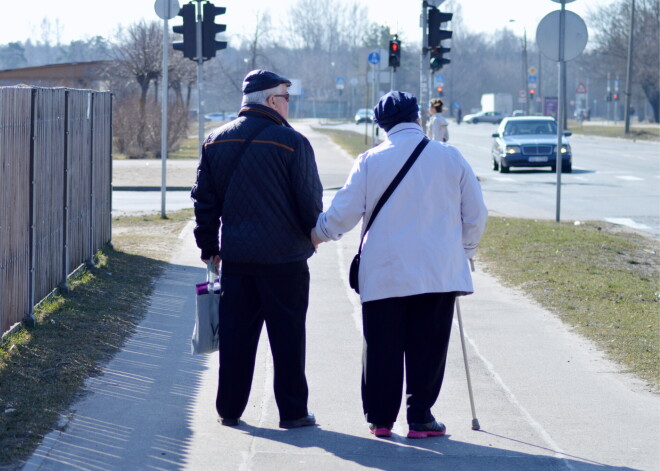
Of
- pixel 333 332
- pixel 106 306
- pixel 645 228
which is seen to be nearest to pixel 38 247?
pixel 106 306

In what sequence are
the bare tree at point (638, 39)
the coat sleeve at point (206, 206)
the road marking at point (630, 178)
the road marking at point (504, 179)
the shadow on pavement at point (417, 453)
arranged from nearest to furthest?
the shadow on pavement at point (417, 453), the coat sleeve at point (206, 206), the road marking at point (630, 178), the road marking at point (504, 179), the bare tree at point (638, 39)

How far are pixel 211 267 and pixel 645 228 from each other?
1185 centimetres

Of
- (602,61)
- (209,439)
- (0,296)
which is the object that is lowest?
(209,439)

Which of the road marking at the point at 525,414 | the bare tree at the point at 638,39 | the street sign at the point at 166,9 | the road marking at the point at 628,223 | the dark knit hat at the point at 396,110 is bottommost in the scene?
the road marking at the point at 525,414

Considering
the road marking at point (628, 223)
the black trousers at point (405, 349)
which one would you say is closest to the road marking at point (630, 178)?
the road marking at point (628, 223)

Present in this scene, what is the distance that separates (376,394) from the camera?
5.39 m

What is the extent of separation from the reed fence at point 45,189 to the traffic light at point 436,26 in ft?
36.4

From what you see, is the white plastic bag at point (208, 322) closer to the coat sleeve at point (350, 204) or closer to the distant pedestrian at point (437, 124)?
the coat sleeve at point (350, 204)

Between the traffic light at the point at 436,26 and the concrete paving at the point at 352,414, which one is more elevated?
the traffic light at the point at 436,26

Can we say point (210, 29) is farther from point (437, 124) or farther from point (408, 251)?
point (408, 251)

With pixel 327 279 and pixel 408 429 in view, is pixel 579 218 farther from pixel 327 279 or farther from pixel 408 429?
pixel 408 429

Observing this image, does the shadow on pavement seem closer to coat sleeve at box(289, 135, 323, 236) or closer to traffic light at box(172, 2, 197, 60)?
coat sleeve at box(289, 135, 323, 236)

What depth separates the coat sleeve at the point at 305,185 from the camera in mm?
5363

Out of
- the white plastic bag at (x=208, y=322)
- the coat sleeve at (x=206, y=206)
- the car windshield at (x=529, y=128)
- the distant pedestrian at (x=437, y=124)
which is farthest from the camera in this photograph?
the car windshield at (x=529, y=128)
